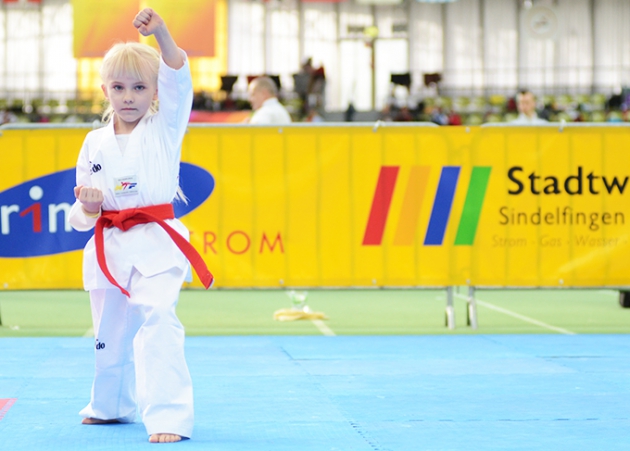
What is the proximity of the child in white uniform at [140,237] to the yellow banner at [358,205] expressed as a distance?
3.72 metres

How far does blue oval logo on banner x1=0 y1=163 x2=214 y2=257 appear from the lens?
7.70 metres

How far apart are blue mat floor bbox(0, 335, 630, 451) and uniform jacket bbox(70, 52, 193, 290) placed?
680 millimetres

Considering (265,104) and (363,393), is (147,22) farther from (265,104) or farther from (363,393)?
(265,104)

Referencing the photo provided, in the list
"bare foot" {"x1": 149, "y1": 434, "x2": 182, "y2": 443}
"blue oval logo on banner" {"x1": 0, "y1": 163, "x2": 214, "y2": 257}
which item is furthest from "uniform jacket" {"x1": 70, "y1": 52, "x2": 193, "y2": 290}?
"blue oval logo on banner" {"x1": 0, "y1": 163, "x2": 214, "y2": 257}

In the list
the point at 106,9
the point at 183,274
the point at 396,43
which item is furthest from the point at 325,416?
the point at 396,43

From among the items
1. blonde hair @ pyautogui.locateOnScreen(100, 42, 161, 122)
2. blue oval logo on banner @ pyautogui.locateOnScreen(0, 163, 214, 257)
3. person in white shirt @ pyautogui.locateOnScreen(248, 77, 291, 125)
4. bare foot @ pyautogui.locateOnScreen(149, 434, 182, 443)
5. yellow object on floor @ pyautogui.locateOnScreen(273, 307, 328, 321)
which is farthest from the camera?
person in white shirt @ pyautogui.locateOnScreen(248, 77, 291, 125)

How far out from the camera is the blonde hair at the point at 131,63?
386 cm

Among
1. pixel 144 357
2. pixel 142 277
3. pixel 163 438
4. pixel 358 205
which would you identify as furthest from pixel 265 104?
pixel 163 438

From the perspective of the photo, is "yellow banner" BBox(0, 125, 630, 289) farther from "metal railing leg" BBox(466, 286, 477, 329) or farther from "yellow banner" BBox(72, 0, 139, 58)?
"yellow banner" BBox(72, 0, 139, 58)

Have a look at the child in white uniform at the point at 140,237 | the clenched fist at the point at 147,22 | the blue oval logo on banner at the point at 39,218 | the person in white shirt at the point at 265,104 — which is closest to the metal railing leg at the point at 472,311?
the blue oval logo on banner at the point at 39,218

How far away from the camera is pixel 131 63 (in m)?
3.87

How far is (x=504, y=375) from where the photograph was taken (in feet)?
17.9

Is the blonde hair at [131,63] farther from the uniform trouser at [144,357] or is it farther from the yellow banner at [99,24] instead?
the yellow banner at [99,24]

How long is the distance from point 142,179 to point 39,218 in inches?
159
